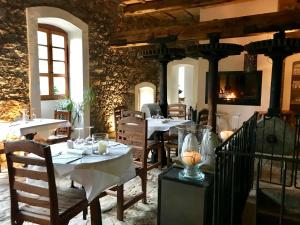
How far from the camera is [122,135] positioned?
10.1ft

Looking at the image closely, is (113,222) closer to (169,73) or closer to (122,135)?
(122,135)

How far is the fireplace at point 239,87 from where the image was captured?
598 centimetres

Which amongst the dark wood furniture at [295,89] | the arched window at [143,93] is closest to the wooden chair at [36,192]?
the arched window at [143,93]

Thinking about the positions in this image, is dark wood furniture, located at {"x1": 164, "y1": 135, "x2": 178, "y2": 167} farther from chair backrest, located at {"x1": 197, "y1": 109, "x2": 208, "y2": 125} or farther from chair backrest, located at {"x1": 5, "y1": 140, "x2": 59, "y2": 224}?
chair backrest, located at {"x1": 5, "y1": 140, "x2": 59, "y2": 224}

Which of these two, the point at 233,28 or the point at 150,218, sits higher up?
the point at 233,28

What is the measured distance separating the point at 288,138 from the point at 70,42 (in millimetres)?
4561

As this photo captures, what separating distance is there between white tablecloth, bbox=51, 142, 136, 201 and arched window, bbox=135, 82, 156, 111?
5.34 m

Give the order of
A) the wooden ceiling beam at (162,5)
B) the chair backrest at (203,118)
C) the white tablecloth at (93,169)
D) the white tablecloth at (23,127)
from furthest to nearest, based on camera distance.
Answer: the wooden ceiling beam at (162,5), the chair backrest at (203,118), the white tablecloth at (23,127), the white tablecloth at (93,169)

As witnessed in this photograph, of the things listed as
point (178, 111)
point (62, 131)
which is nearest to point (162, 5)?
point (178, 111)

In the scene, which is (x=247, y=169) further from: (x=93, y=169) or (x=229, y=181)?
(x=93, y=169)

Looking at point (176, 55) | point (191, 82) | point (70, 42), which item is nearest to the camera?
point (176, 55)

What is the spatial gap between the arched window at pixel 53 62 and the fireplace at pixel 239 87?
3562 mm

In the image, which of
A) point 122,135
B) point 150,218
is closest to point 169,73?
point 122,135

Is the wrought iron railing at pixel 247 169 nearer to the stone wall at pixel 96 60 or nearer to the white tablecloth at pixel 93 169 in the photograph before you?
the white tablecloth at pixel 93 169
